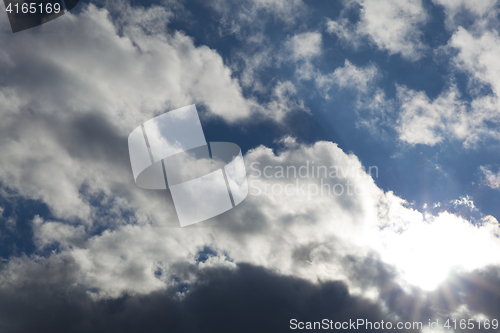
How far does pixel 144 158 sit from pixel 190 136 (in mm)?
10369

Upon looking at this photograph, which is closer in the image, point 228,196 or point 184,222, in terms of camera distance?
point 184,222

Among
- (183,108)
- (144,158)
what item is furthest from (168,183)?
(183,108)

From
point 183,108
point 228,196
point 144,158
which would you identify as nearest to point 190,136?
point 183,108

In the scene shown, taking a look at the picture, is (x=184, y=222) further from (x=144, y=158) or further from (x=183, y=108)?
(x=183, y=108)

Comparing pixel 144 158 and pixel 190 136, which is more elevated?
pixel 190 136

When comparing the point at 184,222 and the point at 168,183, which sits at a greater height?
the point at 168,183

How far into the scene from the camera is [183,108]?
55.8 m

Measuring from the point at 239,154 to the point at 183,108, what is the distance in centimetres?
1479

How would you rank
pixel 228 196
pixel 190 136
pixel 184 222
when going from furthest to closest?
pixel 228 196
pixel 184 222
pixel 190 136

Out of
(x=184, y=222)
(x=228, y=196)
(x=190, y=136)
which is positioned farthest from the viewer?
(x=228, y=196)

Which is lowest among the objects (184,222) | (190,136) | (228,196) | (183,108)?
(184,222)

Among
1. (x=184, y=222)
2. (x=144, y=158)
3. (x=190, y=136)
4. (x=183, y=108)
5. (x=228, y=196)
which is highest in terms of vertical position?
(x=183, y=108)

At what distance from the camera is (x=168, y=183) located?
195ft

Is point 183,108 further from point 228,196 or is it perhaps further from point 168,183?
point 228,196
